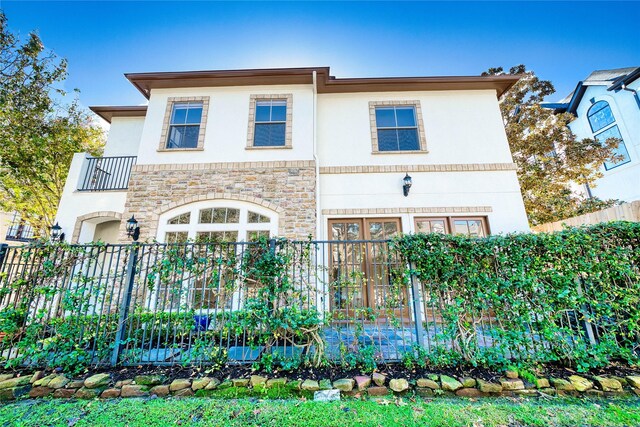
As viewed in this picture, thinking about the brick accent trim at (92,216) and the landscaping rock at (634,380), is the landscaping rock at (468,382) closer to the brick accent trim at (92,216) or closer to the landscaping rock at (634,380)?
the landscaping rock at (634,380)

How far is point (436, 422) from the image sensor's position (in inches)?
97.0

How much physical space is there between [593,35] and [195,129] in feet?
50.9

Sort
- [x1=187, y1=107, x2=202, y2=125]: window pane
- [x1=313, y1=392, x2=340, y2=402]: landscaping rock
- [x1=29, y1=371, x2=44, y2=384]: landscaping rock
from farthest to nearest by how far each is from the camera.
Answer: [x1=187, y1=107, x2=202, y2=125]: window pane < [x1=29, y1=371, x2=44, y2=384]: landscaping rock < [x1=313, y1=392, x2=340, y2=402]: landscaping rock

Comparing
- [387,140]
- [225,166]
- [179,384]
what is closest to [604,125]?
[387,140]

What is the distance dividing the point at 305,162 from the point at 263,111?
219cm

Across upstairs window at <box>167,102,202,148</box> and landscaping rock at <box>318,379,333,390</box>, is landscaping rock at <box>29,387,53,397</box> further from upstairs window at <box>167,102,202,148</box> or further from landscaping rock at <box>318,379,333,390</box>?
upstairs window at <box>167,102,202,148</box>

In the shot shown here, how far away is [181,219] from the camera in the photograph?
645cm

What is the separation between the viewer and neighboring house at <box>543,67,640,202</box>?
10.7 meters

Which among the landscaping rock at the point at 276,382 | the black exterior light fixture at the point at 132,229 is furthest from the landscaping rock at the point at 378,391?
the black exterior light fixture at the point at 132,229

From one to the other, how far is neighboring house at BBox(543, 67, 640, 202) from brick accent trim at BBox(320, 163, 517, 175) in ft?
22.7

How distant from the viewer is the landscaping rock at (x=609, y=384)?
2.93 meters

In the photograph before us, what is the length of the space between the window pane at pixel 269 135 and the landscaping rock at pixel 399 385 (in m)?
6.03

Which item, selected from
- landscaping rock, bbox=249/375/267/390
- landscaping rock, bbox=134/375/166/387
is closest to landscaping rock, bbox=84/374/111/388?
landscaping rock, bbox=134/375/166/387

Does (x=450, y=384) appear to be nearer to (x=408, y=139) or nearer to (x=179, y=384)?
(x=179, y=384)
